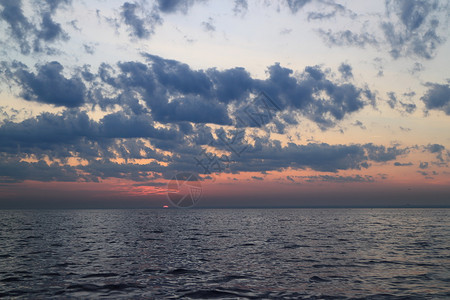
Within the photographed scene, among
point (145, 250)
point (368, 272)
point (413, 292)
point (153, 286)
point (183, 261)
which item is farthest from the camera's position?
point (145, 250)

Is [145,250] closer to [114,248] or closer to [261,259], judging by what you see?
[114,248]

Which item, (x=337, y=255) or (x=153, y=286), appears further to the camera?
(x=337, y=255)

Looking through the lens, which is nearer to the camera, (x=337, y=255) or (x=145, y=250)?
(x=337, y=255)

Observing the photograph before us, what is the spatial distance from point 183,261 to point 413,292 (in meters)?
20.2

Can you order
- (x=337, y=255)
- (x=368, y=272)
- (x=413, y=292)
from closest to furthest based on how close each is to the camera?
1. (x=413, y=292)
2. (x=368, y=272)
3. (x=337, y=255)

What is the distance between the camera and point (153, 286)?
2209 centimetres

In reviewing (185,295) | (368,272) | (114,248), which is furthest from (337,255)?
(114,248)

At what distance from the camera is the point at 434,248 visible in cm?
4028

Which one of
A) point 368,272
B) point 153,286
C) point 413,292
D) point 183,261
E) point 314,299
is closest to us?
point 314,299

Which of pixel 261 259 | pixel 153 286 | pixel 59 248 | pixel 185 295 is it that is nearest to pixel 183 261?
pixel 261 259

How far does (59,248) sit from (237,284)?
2926 cm

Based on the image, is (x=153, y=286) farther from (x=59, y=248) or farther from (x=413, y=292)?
(x=59, y=248)

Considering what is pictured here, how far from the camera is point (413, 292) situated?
20.4m

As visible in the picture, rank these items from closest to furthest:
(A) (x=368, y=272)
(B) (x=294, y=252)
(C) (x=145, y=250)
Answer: (A) (x=368, y=272), (B) (x=294, y=252), (C) (x=145, y=250)
